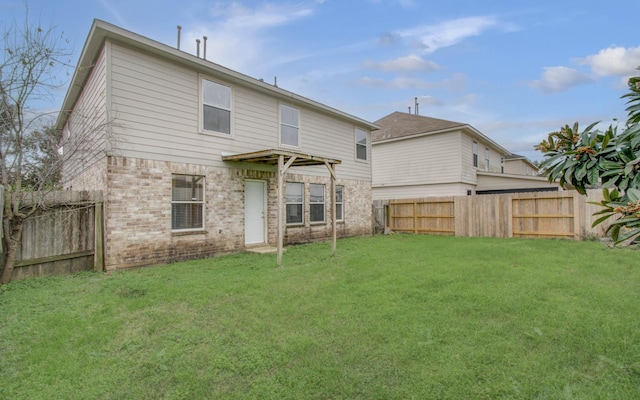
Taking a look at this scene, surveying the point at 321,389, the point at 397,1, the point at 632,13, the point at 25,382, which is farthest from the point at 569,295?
the point at 397,1

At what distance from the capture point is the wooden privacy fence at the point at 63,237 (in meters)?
6.25

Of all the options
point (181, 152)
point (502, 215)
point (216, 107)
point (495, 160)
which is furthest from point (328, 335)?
point (495, 160)

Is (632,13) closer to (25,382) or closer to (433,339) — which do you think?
(433,339)

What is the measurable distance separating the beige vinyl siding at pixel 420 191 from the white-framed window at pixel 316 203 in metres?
7.14

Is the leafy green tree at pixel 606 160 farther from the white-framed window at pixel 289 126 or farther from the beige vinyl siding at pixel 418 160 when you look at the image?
the beige vinyl siding at pixel 418 160

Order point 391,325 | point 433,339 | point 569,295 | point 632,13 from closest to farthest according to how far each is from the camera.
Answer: point 632,13, point 433,339, point 391,325, point 569,295

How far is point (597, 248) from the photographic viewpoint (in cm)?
886

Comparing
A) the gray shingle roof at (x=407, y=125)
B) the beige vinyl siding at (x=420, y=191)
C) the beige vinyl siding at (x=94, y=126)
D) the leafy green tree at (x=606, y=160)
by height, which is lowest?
the leafy green tree at (x=606, y=160)

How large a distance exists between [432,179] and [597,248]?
339 inches

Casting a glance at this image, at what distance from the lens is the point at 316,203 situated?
12.0 m

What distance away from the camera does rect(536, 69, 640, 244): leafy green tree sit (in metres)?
1.93

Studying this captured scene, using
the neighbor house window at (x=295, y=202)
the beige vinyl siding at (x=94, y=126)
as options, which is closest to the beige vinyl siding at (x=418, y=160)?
the neighbor house window at (x=295, y=202)

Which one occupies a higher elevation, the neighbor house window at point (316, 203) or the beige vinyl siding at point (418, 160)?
the beige vinyl siding at point (418, 160)

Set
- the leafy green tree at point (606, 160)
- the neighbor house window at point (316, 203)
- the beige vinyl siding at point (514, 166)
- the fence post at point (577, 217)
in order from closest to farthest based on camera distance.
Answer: the leafy green tree at point (606, 160), the fence post at point (577, 217), the neighbor house window at point (316, 203), the beige vinyl siding at point (514, 166)
